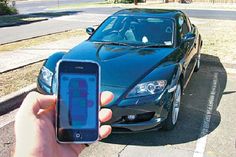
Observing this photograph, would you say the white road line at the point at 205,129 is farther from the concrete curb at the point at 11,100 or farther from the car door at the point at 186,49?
the concrete curb at the point at 11,100

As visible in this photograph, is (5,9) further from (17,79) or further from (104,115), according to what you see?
(104,115)

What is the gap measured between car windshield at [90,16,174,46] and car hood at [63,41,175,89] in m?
0.30

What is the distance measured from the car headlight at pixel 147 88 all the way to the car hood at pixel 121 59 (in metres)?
0.09

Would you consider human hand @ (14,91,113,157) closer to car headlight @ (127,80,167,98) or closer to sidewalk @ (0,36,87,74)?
car headlight @ (127,80,167,98)

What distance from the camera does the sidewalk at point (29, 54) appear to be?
7.56m

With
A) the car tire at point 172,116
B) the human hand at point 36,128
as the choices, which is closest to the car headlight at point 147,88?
the car tire at point 172,116

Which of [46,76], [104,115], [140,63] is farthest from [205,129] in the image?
[104,115]

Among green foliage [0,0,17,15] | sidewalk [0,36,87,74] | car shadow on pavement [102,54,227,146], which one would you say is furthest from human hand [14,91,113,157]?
green foliage [0,0,17,15]

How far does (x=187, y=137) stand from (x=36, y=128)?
3152 mm

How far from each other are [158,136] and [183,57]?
1.40m

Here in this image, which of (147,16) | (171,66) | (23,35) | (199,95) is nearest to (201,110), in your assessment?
(199,95)

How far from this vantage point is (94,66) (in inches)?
71.2

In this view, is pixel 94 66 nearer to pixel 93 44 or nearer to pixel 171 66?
pixel 171 66

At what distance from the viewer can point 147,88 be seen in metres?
4.25
